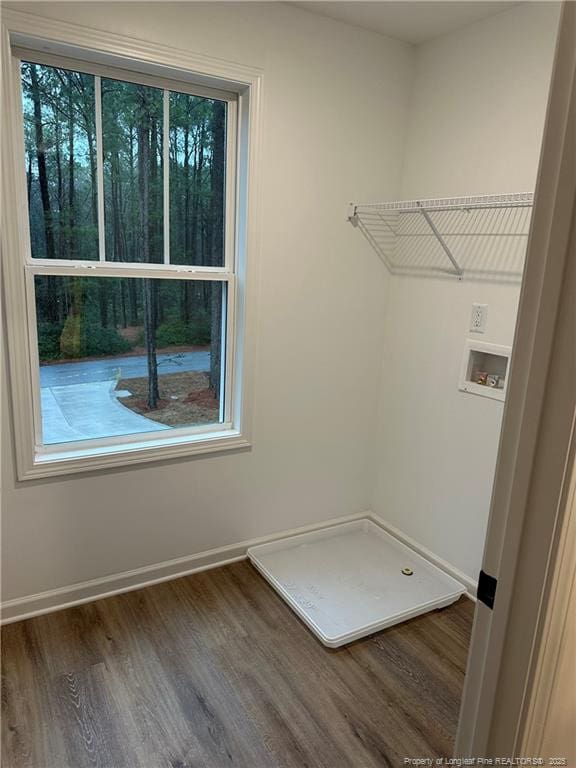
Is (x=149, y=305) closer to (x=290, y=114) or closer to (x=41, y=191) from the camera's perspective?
(x=41, y=191)

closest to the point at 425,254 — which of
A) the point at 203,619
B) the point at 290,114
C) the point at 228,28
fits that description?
the point at 290,114

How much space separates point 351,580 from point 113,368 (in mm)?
1474

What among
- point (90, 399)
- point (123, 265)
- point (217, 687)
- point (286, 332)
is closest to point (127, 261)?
point (123, 265)

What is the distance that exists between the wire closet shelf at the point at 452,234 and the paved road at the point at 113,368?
104 cm

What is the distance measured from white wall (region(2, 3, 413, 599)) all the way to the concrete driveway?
0.63 ft

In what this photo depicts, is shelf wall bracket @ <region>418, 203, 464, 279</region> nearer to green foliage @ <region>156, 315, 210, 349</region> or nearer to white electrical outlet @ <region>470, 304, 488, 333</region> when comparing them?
white electrical outlet @ <region>470, 304, 488, 333</region>

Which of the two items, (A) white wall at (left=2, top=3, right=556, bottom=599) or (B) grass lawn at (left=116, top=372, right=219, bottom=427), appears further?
(B) grass lawn at (left=116, top=372, right=219, bottom=427)

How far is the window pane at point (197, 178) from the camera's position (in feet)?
7.36

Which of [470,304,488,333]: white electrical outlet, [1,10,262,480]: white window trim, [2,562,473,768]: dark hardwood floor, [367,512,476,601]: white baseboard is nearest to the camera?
[2,562,473,768]: dark hardwood floor

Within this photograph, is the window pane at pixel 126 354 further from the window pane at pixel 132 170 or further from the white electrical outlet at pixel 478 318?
the white electrical outlet at pixel 478 318

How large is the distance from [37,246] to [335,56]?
4.99ft

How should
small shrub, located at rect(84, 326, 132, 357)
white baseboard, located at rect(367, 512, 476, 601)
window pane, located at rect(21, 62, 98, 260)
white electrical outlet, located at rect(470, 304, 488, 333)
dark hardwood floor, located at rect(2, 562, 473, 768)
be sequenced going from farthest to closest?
white baseboard, located at rect(367, 512, 476, 601) < white electrical outlet, located at rect(470, 304, 488, 333) < small shrub, located at rect(84, 326, 132, 357) < window pane, located at rect(21, 62, 98, 260) < dark hardwood floor, located at rect(2, 562, 473, 768)

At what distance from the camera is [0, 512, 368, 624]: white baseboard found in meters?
2.18

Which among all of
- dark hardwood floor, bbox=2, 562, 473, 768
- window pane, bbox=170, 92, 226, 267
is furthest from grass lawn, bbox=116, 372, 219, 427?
dark hardwood floor, bbox=2, 562, 473, 768
